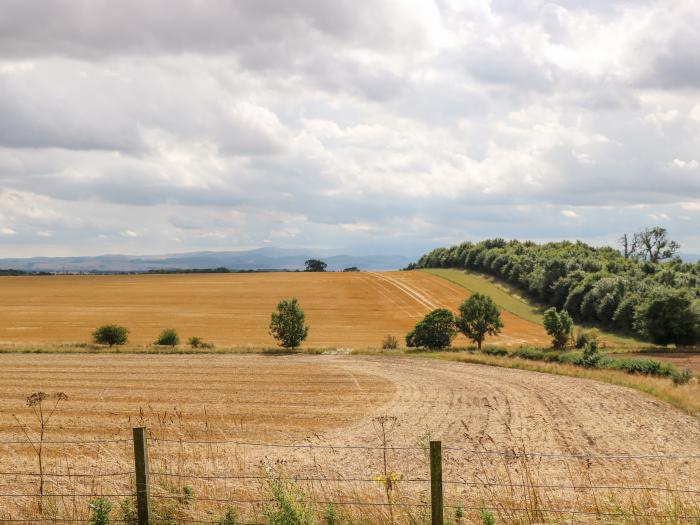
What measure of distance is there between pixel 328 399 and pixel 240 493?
22.0 metres

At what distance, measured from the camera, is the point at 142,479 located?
31.2 feet

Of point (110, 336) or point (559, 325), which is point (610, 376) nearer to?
point (559, 325)

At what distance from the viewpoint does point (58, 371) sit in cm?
4456

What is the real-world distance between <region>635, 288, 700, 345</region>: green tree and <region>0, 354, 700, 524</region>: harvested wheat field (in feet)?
81.1

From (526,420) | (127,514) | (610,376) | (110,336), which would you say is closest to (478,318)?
(610,376)

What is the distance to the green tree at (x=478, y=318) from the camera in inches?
2227

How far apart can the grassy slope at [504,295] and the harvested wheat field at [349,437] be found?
29551 mm

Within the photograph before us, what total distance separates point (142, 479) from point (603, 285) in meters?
77.5

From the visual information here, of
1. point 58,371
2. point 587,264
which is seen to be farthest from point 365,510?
point 587,264

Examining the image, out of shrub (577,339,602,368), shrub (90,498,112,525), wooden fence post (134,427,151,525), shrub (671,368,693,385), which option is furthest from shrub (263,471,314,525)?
shrub (577,339,602,368)

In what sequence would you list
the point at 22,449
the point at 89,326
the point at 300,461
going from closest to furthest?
the point at 300,461
the point at 22,449
the point at 89,326

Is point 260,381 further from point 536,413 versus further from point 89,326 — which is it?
point 89,326

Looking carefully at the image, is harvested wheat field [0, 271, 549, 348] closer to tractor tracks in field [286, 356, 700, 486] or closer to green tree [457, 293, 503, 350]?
green tree [457, 293, 503, 350]

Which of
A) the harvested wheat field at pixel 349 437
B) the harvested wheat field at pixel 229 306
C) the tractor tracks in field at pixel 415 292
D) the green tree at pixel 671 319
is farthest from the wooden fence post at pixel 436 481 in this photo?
the tractor tracks in field at pixel 415 292
